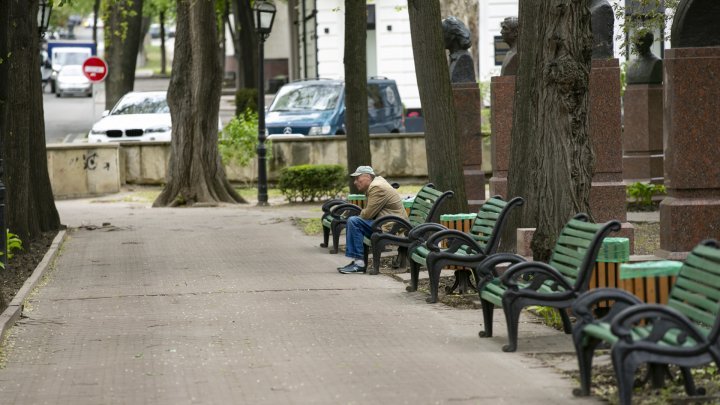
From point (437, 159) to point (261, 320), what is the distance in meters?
5.02

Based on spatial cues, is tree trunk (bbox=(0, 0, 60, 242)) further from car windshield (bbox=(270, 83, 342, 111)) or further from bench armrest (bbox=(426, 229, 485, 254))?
car windshield (bbox=(270, 83, 342, 111))

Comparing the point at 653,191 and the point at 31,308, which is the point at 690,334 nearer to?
the point at 31,308

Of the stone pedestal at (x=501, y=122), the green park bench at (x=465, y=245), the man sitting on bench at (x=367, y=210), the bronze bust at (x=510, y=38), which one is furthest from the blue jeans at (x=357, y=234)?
the bronze bust at (x=510, y=38)

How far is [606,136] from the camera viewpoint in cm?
1555

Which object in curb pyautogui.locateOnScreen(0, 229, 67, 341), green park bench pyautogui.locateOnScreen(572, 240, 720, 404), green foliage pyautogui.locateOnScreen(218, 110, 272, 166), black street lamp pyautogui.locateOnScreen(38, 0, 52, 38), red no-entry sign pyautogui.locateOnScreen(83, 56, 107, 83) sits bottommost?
curb pyautogui.locateOnScreen(0, 229, 67, 341)

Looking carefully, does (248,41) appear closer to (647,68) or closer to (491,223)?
(647,68)

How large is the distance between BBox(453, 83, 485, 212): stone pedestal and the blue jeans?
5.36 metres

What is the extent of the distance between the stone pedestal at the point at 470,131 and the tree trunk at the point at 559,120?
7885mm

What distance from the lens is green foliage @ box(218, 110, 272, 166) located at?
27016 mm

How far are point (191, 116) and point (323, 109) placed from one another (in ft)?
20.3

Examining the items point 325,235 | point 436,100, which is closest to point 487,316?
point 436,100

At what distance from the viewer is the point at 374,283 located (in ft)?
45.0

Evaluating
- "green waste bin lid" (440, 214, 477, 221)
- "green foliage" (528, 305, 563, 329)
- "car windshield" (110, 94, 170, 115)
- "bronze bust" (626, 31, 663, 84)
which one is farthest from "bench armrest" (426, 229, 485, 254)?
"car windshield" (110, 94, 170, 115)

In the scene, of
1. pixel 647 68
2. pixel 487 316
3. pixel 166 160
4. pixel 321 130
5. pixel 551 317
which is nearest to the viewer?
pixel 487 316
